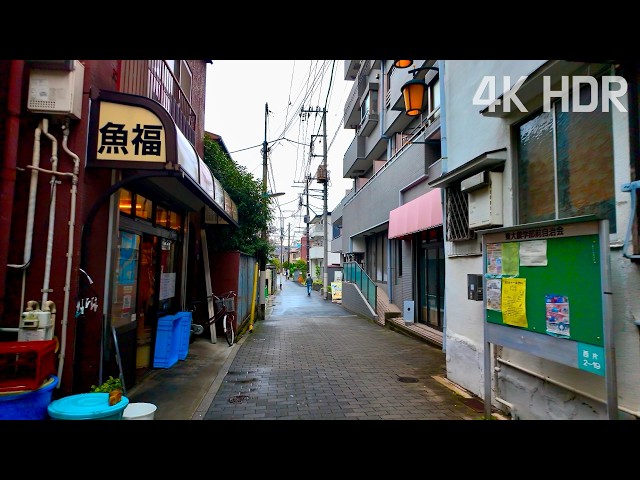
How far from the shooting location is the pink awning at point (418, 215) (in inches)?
392

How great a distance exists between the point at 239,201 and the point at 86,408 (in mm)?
9084

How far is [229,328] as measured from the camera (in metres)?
10.0

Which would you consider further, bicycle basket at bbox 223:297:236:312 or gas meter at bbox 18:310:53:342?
bicycle basket at bbox 223:297:236:312

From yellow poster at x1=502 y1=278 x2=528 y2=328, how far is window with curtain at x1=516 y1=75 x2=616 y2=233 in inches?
37.9

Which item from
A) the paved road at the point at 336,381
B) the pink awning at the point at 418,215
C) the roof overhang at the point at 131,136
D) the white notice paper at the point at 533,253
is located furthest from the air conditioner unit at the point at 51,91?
the pink awning at the point at 418,215

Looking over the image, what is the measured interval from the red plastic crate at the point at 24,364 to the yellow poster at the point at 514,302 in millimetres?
4836

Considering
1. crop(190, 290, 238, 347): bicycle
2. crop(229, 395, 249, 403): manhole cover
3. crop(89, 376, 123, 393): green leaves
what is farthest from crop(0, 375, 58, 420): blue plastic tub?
crop(190, 290, 238, 347): bicycle

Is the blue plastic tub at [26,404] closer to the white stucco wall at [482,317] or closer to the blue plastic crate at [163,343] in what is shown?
the blue plastic crate at [163,343]

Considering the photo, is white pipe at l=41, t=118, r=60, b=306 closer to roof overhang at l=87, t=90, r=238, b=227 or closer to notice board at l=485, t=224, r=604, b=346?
roof overhang at l=87, t=90, r=238, b=227

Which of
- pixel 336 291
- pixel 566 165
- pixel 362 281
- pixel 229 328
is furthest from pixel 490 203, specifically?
pixel 336 291

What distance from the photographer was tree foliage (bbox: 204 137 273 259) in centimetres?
1128

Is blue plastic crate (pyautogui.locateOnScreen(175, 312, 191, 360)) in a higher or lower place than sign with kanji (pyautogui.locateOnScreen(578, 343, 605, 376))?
lower
